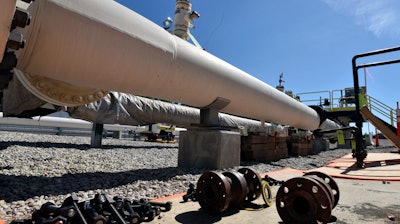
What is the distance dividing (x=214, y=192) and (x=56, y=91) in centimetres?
282

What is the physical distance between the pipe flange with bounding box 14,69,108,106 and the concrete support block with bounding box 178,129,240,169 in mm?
2115

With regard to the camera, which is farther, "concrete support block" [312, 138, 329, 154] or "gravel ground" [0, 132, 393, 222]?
"concrete support block" [312, 138, 329, 154]

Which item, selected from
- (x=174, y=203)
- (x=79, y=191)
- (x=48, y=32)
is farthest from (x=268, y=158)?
(x=48, y=32)

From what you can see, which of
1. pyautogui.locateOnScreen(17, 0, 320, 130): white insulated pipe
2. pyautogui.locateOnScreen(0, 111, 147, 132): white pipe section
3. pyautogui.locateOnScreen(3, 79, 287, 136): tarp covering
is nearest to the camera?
pyautogui.locateOnScreen(17, 0, 320, 130): white insulated pipe

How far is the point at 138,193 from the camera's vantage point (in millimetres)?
3510

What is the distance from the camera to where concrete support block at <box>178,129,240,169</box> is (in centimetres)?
539

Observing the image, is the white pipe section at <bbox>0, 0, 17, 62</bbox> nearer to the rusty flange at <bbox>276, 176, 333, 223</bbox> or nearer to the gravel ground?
the gravel ground

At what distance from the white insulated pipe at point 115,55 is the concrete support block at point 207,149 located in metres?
0.72

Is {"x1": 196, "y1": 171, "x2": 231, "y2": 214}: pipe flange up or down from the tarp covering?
down

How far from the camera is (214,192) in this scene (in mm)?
2832

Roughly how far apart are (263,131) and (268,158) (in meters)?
0.88

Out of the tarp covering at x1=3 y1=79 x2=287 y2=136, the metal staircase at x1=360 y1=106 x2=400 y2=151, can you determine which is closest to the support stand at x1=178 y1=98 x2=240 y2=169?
Result: the tarp covering at x1=3 y1=79 x2=287 y2=136

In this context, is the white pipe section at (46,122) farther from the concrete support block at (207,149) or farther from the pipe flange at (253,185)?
the pipe flange at (253,185)

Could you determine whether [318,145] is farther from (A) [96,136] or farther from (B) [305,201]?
(B) [305,201]
